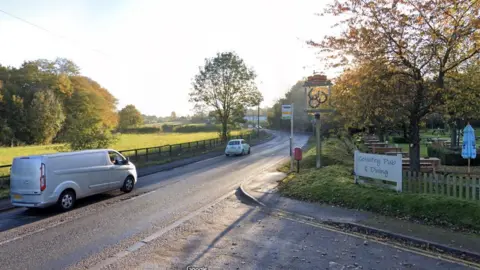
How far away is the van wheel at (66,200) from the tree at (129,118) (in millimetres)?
90428

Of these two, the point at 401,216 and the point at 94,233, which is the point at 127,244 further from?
the point at 401,216

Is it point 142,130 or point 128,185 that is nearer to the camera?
point 128,185

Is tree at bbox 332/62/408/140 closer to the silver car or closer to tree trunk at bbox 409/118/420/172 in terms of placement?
tree trunk at bbox 409/118/420/172

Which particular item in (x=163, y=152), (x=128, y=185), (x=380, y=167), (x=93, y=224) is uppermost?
(x=380, y=167)

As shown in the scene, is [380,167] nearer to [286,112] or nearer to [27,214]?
[286,112]

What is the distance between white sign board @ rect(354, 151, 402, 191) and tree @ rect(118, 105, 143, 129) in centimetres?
9271

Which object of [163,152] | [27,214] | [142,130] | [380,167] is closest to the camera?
[27,214]

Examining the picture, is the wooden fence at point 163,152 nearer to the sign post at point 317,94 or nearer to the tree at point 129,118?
the sign post at point 317,94

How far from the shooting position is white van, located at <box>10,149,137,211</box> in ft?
31.0

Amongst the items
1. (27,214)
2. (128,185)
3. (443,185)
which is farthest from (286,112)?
(27,214)

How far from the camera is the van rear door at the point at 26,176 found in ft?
31.0

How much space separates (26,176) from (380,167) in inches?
408

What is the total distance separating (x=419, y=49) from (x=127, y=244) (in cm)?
955

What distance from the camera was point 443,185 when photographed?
357 inches
